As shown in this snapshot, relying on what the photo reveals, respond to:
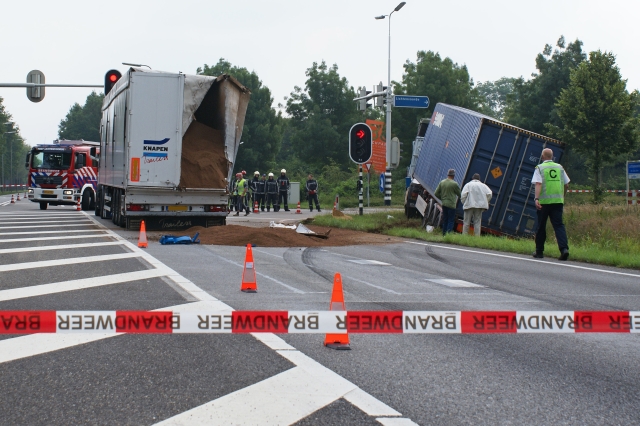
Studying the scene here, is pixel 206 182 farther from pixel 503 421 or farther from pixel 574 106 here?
pixel 574 106

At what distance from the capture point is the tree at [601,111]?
35469 millimetres

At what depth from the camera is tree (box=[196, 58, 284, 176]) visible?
7925 centimetres

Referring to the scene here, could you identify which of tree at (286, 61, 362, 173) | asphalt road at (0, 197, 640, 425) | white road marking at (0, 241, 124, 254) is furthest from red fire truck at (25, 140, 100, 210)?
tree at (286, 61, 362, 173)

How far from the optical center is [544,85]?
66.6m

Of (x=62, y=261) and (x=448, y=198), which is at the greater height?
(x=448, y=198)

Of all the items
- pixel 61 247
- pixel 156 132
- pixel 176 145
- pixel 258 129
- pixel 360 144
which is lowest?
pixel 61 247

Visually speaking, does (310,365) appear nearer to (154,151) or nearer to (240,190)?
(154,151)

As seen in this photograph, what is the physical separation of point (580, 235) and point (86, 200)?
2271cm

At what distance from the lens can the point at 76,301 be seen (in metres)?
7.55

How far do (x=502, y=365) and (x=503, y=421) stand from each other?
1.28m

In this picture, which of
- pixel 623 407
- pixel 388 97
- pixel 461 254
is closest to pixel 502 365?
pixel 623 407

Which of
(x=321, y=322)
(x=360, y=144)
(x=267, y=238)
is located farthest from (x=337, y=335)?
(x=360, y=144)

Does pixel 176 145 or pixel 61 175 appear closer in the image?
pixel 176 145

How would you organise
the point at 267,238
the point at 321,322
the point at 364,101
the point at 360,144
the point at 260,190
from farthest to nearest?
the point at 260,190, the point at 364,101, the point at 360,144, the point at 267,238, the point at 321,322
